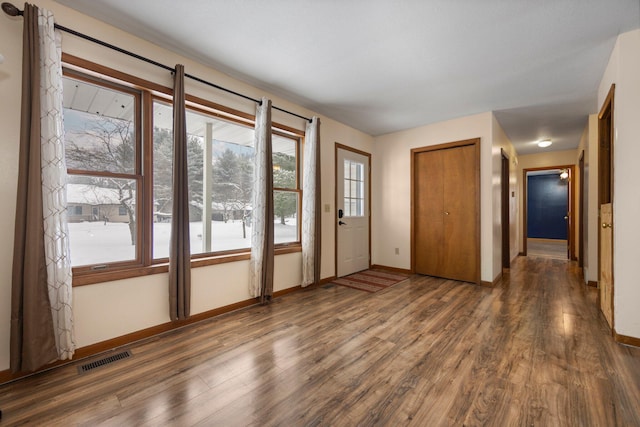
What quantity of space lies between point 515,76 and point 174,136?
3.50m

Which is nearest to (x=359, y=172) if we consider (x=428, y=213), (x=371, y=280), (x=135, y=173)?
(x=428, y=213)

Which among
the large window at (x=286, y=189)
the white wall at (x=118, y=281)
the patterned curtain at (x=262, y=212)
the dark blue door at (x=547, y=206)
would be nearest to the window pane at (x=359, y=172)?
the large window at (x=286, y=189)

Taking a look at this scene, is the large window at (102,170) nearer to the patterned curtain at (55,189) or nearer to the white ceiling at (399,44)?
the patterned curtain at (55,189)

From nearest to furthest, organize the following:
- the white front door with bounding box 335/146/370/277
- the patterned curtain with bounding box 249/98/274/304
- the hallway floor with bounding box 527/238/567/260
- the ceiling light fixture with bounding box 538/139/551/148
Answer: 1. the patterned curtain with bounding box 249/98/274/304
2. the white front door with bounding box 335/146/370/277
3. the ceiling light fixture with bounding box 538/139/551/148
4. the hallway floor with bounding box 527/238/567/260

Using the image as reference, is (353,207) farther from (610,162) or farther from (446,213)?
(610,162)

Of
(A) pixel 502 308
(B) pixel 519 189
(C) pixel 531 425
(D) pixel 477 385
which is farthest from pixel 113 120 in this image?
(B) pixel 519 189

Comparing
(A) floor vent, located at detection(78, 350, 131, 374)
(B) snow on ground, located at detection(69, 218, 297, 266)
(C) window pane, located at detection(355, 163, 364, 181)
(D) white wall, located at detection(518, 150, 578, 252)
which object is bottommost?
(A) floor vent, located at detection(78, 350, 131, 374)

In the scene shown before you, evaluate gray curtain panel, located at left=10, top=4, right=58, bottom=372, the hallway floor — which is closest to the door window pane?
gray curtain panel, located at left=10, top=4, right=58, bottom=372

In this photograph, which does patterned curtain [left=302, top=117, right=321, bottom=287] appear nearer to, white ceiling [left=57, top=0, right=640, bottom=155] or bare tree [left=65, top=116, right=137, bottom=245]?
white ceiling [left=57, top=0, right=640, bottom=155]

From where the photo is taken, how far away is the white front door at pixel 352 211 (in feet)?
14.9

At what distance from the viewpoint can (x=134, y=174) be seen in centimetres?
239

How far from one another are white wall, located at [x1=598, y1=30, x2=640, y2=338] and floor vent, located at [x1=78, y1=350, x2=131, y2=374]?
13.1 feet

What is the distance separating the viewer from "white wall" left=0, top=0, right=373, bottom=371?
179 cm

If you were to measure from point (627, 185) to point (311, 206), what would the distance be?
305cm
